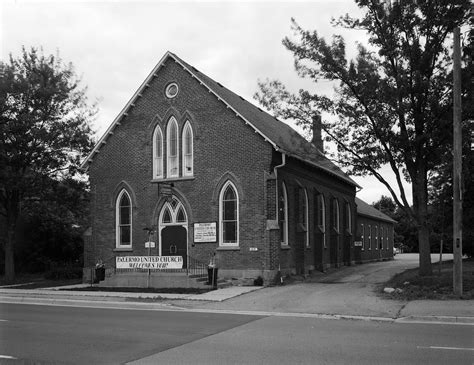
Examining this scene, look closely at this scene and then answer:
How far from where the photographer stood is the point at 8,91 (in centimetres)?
2658

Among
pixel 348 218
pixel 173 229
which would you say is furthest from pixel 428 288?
pixel 348 218

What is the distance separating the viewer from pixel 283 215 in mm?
24938

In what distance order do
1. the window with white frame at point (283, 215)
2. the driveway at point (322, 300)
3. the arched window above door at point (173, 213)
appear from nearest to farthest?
1. the driveway at point (322, 300)
2. the window with white frame at point (283, 215)
3. the arched window above door at point (173, 213)

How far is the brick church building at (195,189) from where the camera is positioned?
2294 cm

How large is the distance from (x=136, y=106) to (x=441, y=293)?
16344 mm

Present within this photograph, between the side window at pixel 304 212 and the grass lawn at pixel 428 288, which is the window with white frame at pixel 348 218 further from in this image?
the grass lawn at pixel 428 288

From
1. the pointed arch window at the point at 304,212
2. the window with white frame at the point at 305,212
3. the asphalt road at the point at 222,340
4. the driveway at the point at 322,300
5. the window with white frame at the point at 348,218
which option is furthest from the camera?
the window with white frame at the point at 348,218

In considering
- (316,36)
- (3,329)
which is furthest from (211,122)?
(3,329)

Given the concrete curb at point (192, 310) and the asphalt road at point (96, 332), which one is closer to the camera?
the asphalt road at point (96, 332)

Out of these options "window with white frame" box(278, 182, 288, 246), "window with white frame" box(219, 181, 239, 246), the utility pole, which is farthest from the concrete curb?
"window with white frame" box(278, 182, 288, 246)

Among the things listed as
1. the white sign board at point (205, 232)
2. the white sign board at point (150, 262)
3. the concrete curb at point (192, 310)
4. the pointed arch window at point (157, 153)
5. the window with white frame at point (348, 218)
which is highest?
the pointed arch window at point (157, 153)

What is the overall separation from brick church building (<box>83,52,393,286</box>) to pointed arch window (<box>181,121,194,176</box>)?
5 centimetres

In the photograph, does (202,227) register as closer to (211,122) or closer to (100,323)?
(211,122)

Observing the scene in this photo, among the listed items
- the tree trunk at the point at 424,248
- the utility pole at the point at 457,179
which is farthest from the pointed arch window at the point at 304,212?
the utility pole at the point at 457,179
